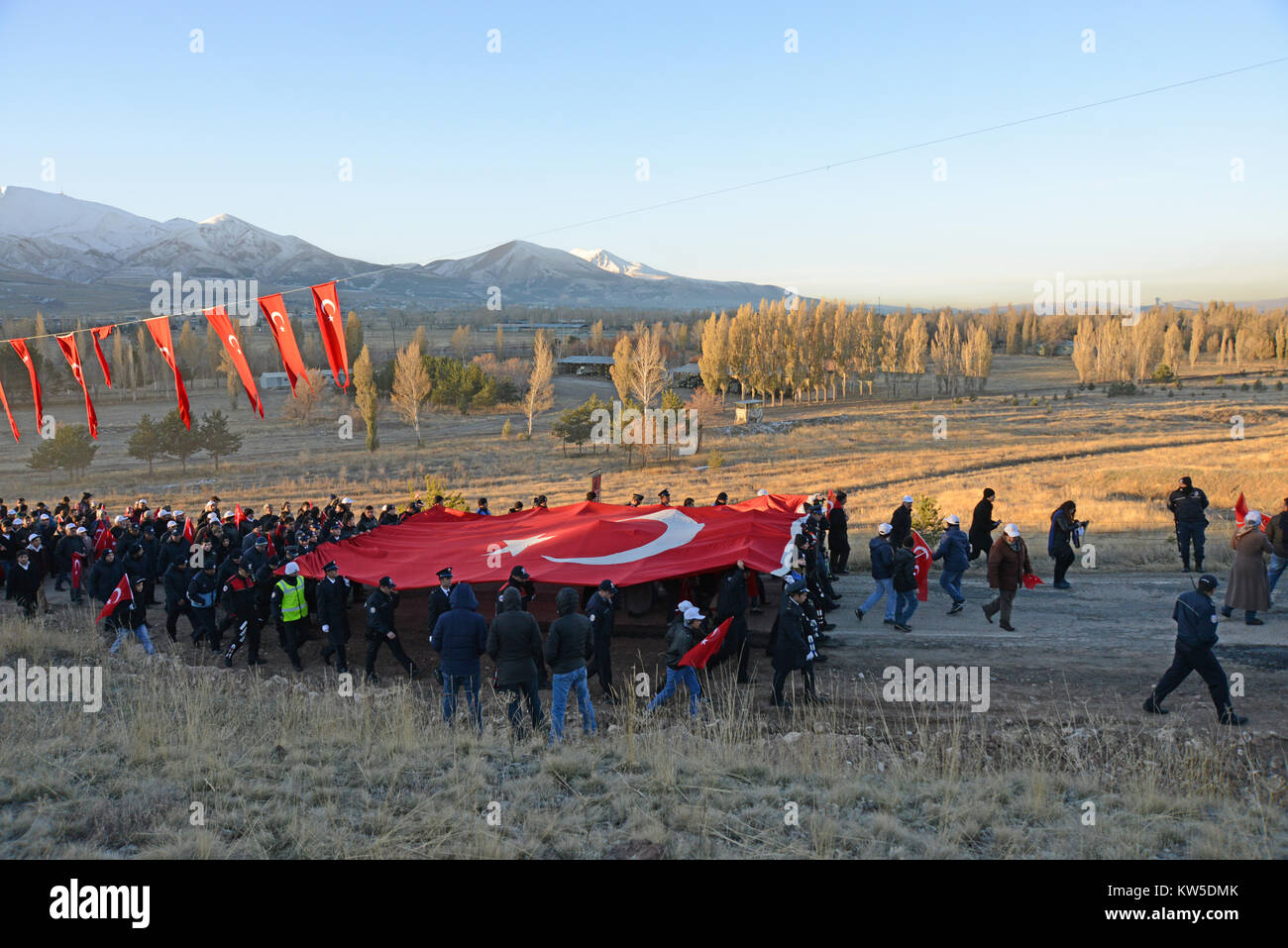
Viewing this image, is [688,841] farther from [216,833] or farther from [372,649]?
[372,649]

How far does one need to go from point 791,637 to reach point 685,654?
125cm

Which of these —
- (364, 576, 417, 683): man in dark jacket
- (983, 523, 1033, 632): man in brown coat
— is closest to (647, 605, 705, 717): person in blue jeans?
(364, 576, 417, 683): man in dark jacket

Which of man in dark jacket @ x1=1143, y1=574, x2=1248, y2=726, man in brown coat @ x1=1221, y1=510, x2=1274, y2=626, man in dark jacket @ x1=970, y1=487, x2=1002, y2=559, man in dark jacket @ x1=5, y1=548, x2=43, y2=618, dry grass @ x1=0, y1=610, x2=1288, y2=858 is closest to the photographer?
dry grass @ x1=0, y1=610, x2=1288, y2=858

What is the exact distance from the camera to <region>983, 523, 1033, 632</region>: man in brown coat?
1249 centimetres

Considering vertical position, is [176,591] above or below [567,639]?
below

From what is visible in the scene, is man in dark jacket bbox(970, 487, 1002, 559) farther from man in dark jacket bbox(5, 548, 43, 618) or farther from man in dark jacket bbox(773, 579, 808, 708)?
man in dark jacket bbox(5, 548, 43, 618)

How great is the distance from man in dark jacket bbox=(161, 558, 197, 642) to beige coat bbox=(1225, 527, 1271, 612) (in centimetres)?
1601

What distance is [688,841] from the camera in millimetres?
6199

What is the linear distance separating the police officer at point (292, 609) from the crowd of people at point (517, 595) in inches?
0.8

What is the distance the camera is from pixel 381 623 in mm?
11227

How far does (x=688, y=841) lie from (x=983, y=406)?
7037 cm

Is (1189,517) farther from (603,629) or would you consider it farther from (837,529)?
(603,629)

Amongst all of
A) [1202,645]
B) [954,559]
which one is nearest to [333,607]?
[954,559]
